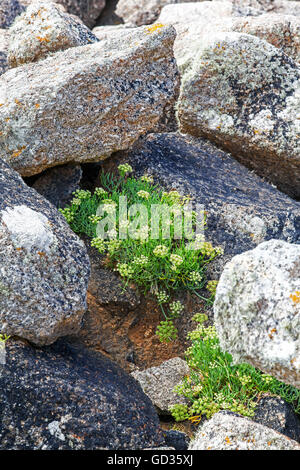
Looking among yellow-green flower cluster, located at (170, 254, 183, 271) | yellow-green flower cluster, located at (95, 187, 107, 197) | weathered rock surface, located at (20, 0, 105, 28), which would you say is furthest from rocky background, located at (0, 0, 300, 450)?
weathered rock surface, located at (20, 0, 105, 28)

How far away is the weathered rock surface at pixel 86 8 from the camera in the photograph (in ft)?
38.5

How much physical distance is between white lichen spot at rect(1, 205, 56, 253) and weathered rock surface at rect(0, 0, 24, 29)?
521 centimetres

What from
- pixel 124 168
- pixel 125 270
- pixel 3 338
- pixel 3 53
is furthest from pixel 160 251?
pixel 3 53

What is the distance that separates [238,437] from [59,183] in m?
3.41

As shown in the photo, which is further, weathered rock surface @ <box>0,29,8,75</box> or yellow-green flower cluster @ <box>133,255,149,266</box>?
weathered rock surface @ <box>0,29,8,75</box>

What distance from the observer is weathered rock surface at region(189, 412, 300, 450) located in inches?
153

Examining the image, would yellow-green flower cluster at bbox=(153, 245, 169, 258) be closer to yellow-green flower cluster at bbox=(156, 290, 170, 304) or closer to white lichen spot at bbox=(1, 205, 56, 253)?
yellow-green flower cluster at bbox=(156, 290, 170, 304)

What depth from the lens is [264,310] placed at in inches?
146

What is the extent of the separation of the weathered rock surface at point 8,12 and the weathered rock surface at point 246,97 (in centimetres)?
352

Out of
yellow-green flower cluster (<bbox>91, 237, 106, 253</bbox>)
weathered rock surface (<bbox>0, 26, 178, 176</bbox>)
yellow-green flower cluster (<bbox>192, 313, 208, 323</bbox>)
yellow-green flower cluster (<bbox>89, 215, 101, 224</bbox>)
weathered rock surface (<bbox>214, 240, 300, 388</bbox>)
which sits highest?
weathered rock surface (<bbox>0, 26, 178, 176</bbox>)

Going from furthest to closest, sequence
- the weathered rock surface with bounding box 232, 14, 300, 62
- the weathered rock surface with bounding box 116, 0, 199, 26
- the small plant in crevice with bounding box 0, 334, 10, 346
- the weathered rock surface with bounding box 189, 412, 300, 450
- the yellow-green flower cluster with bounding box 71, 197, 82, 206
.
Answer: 1. the weathered rock surface with bounding box 116, 0, 199, 26
2. the weathered rock surface with bounding box 232, 14, 300, 62
3. the yellow-green flower cluster with bounding box 71, 197, 82, 206
4. the small plant in crevice with bounding box 0, 334, 10, 346
5. the weathered rock surface with bounding box 189, 412, 300, 450

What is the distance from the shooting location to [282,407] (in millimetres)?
4719

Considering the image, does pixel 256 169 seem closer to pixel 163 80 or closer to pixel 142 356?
pixel 163 80
